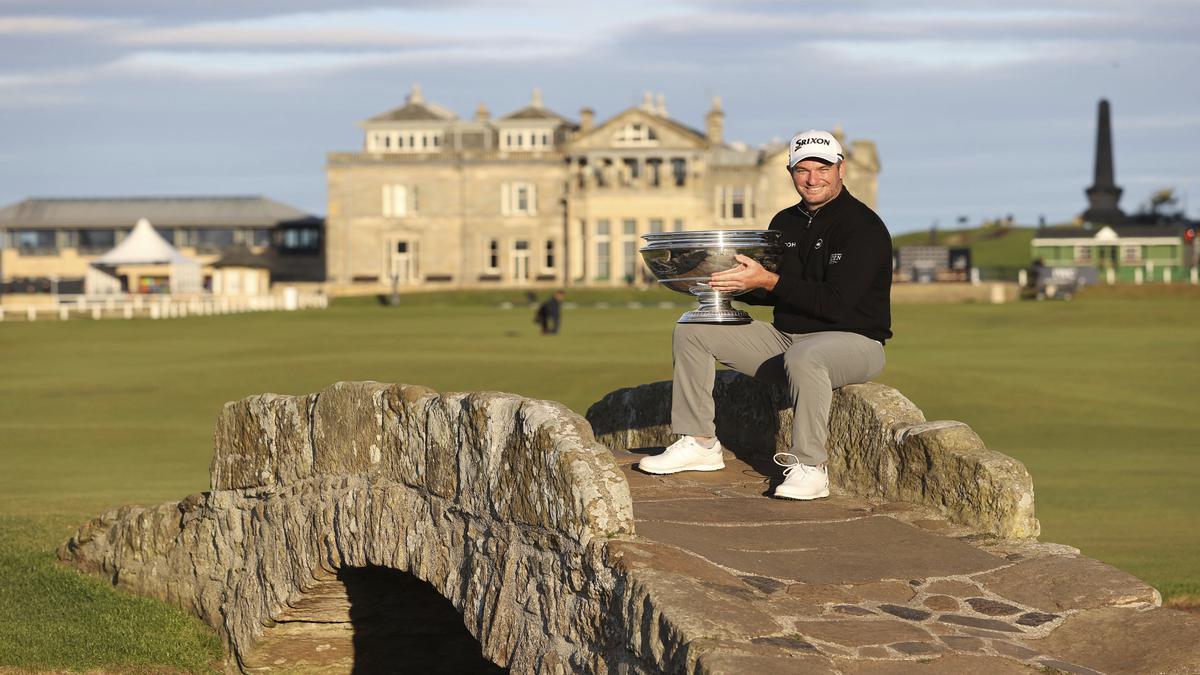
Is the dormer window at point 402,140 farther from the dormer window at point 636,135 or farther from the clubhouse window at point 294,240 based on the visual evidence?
the dormer window at point 636,135

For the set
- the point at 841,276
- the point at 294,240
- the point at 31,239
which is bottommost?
the point at 841,276

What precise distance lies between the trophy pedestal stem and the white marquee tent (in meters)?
69.6

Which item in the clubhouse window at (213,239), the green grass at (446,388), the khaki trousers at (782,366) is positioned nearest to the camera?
the khaki trousers at (782,366)

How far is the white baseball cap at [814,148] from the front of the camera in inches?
355

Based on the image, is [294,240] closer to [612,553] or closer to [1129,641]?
[612,553]

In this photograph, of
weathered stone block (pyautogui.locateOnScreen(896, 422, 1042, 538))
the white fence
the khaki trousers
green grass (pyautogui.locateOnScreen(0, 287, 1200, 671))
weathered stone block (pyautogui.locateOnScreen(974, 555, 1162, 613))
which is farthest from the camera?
the white fence

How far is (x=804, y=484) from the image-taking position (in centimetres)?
872

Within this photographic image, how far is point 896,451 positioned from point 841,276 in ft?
3.31

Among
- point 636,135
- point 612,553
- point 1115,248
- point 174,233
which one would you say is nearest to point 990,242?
point 1115,248

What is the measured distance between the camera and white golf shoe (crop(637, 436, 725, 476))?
9.43m

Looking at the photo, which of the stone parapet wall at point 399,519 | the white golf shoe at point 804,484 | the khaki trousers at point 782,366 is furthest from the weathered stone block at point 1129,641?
the khaki trousers at point 782,366

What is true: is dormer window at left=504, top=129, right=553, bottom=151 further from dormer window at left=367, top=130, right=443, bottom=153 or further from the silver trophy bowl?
the silver trophy bowl

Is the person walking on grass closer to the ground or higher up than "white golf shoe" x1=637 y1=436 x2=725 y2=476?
closer to the ground

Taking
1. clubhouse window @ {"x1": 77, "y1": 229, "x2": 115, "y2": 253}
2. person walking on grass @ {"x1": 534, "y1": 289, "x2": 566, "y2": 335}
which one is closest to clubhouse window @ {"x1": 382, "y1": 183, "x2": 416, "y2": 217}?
clubhouse window @ {"x1": 77, "y1": 229, "x2": 115, "y2": 253}
